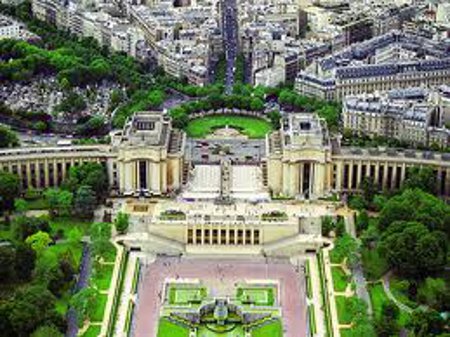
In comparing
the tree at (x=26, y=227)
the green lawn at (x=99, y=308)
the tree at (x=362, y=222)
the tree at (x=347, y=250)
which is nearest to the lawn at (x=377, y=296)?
the tree at (x=347, y=250)

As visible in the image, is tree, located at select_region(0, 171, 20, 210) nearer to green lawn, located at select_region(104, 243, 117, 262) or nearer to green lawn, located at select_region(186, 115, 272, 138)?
green lawn, located at select_region(104, 243, 117, 262)

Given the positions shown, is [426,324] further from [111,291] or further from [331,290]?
[111,291]

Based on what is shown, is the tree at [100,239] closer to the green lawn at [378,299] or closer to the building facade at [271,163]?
the building facade at [271,163]

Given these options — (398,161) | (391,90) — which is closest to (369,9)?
(391,90)

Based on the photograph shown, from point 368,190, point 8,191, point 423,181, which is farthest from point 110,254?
point 423,181

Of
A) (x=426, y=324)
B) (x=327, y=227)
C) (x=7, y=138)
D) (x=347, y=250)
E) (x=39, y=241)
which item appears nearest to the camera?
(x=426, y=324)

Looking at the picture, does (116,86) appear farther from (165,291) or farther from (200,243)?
(165,291)
